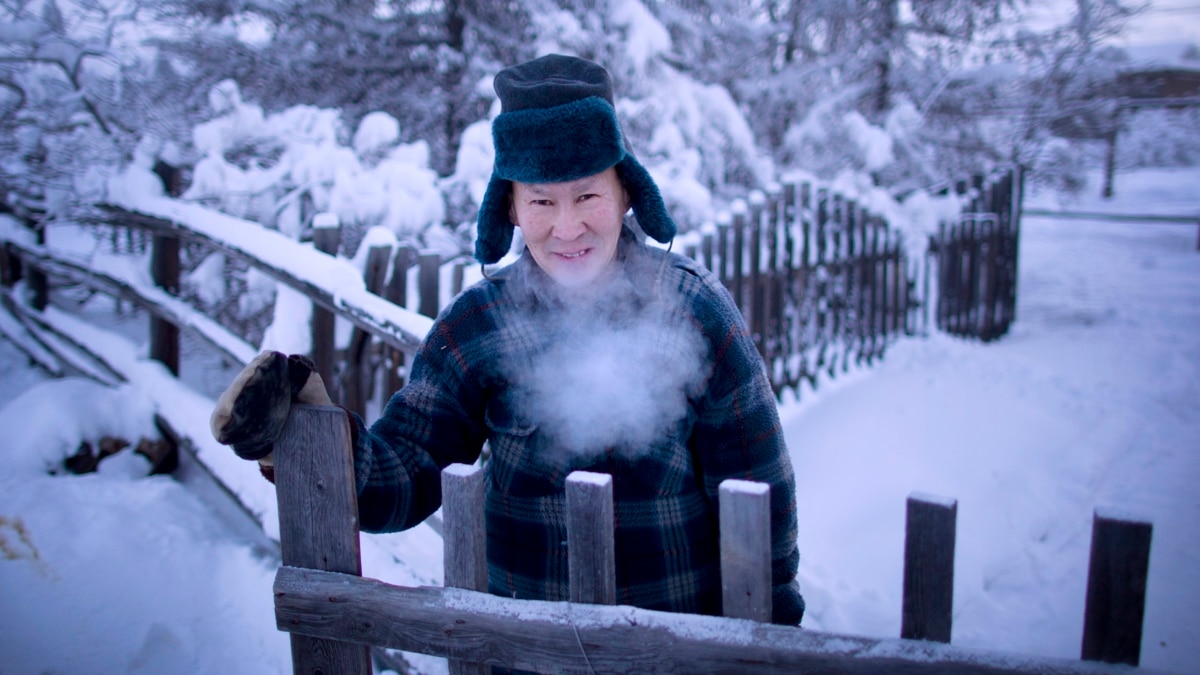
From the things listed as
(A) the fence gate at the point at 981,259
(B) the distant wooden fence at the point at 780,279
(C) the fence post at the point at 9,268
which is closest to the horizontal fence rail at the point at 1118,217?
(A) the fence gate at the point at 981,259

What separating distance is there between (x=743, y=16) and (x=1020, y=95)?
3.35m

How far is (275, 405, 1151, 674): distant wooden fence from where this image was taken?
1.18 meters

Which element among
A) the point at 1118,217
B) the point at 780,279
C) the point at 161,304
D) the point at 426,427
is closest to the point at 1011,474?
the point at 780,279

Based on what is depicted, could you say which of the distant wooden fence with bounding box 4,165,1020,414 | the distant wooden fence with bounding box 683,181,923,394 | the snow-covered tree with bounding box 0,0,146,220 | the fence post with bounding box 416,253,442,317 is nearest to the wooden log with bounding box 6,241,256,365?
the distant wooden fence with bounding box 4,165,1020,414

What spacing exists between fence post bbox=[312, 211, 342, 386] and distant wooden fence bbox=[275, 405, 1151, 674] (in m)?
2.36

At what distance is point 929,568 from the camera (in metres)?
1.28

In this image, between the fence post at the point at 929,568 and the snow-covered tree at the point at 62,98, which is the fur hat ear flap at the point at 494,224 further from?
the snow-covered tree at the point at 62,98

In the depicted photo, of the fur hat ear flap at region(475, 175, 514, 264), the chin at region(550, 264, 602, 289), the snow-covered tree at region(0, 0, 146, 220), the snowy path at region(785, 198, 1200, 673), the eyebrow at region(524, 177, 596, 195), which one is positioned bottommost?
the snowy path at region(785, 198, 1200, 673)

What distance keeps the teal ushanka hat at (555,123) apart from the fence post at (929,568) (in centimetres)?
86

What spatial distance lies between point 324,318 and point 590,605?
9.28 ft

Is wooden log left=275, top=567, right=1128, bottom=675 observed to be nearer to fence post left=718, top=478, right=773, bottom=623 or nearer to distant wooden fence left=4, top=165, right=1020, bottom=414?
fence post left=718, top=478, right=773, bottom=623

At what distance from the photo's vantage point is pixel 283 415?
1452mm

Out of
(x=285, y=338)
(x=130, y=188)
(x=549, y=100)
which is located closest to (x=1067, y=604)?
(x=549, y=100)

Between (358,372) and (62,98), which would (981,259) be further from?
(62,98)
